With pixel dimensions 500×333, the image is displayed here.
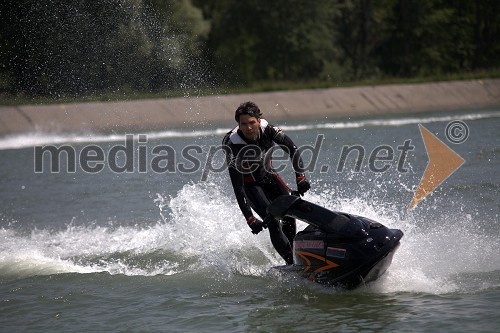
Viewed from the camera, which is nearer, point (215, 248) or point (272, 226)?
point (272, 226)

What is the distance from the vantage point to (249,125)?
7.66 m

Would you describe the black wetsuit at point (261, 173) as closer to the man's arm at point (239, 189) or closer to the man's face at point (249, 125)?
the man's arm at point (239, 189)

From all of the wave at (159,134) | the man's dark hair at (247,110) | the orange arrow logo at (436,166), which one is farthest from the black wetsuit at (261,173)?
the wave at (159,134)

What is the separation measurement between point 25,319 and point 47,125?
2061cm

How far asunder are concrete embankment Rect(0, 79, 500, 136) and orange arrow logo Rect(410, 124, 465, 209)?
37.3 ft

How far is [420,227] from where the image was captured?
32.1 ft

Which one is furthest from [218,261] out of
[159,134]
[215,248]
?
[159,134]

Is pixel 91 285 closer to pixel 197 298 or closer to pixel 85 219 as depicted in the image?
pixel 197 298

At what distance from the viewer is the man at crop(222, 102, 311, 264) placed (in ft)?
25.5

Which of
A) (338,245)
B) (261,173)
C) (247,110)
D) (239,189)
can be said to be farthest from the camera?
(261,173)

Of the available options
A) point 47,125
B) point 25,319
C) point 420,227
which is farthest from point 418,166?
point 47,125

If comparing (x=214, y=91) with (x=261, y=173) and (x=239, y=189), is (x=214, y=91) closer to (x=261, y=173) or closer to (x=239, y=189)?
(x=261, y=173)

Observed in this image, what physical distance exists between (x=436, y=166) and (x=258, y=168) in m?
8.65

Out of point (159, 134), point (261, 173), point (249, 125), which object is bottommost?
point (261, 173)
